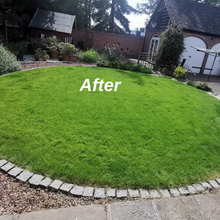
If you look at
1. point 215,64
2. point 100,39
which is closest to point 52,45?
point 100,39

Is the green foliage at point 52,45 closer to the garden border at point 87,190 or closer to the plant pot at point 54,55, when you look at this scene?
the plant pot at point 54,55

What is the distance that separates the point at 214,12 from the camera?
52.2ft

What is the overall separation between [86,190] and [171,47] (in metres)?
11.8

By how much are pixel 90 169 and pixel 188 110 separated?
4.29 meters

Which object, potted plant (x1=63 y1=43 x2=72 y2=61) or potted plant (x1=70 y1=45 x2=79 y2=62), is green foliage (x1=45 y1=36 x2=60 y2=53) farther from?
potted plant (x1=70 y1=45 x2=79 y2=62)

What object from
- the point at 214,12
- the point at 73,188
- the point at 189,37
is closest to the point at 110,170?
the point at 73,188

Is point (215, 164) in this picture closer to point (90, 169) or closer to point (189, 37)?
point (90, 169)

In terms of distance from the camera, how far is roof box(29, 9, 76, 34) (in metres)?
13.7

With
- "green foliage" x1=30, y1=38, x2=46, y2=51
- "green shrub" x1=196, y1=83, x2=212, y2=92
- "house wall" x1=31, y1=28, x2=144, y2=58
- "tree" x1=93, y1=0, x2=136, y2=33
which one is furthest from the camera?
"tree" x1=93, y1=0, x2=136, y2=33

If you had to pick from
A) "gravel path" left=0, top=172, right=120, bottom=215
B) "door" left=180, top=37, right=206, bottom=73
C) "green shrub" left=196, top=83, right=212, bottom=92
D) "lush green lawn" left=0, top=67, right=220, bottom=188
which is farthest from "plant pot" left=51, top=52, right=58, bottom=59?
"gravel path" left=0, top=172, right=120, bottom=215

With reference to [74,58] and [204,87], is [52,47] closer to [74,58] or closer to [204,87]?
[74,58]

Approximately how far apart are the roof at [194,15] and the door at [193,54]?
810 millimetres

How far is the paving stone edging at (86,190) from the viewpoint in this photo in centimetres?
251

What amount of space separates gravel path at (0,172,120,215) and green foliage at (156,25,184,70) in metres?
11.5
